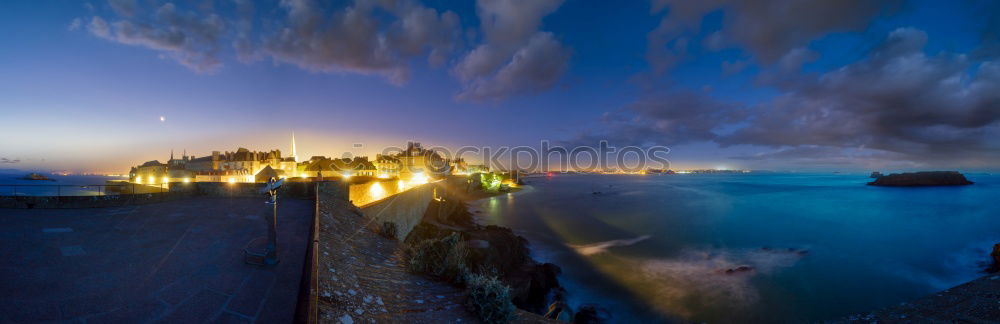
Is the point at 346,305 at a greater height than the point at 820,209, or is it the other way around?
the point at 346,305

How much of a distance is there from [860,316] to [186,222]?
1835cm

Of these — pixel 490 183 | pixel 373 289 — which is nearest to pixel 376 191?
pixel 373 289

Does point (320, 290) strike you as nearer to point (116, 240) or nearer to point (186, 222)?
point (116, 240)

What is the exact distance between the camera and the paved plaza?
12.0 feet

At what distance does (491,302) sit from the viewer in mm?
5574

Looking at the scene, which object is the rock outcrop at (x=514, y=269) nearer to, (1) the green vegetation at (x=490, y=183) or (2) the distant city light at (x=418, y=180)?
(2) the distant city light at (x=418, y=180)

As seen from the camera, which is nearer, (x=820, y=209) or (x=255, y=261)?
(x=255, y=261)

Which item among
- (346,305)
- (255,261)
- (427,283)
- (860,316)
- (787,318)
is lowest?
(787,318)

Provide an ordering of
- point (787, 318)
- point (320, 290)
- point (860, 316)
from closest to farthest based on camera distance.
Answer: point (320, 290) → point (860, 316) → point (787, 318)

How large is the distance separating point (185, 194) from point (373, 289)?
1102 centimetres

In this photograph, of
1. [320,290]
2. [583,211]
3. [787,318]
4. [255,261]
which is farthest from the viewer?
[583,211]

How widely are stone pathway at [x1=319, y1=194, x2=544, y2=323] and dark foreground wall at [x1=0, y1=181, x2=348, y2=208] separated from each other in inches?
187

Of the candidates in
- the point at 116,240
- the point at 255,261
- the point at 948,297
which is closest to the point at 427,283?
the point at 255,261

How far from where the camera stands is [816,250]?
2097 cm
